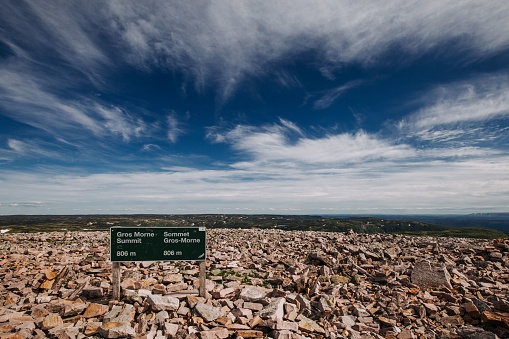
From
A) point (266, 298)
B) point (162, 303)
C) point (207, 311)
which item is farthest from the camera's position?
point (266, 298)

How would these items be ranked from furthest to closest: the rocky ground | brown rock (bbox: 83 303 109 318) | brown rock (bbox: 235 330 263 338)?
1. brown rock (bbox: 83 303 109 318)
2. the rocky ground
3. brown rock (bbox: 235 330 263 338)

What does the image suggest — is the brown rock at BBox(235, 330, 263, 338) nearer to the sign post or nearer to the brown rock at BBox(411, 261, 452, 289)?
the sign post

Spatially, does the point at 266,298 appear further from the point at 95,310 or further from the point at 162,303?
the point at 95,310

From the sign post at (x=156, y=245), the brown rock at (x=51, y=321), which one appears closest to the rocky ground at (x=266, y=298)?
the brown rock at (x=51, y=321)

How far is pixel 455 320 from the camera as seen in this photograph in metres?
10.6

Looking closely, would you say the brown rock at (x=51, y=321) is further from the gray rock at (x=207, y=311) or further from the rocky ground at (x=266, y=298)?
the gray rock at (x=207, y=311)

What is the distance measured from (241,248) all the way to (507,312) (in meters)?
14.3

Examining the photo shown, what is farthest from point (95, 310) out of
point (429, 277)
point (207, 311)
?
point (429, 277)

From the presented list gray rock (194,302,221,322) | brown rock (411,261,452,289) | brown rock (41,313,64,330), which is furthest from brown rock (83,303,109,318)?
brown rock (411,261,452,289)

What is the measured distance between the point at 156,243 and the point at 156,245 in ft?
0.24

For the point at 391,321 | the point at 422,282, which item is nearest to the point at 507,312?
the point at 422,282

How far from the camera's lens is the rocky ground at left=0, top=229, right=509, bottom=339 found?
30.7 ft

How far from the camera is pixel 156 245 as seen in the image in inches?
452

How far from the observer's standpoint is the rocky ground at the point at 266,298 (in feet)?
30.7
